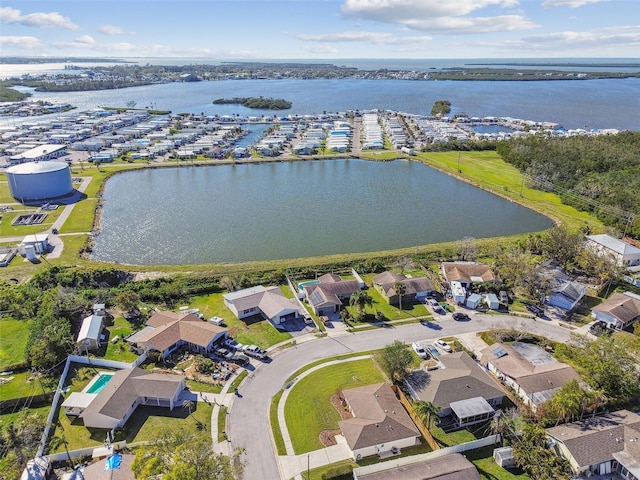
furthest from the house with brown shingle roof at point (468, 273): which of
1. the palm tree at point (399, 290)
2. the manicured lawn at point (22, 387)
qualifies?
the manicured lawn at point (22, 387)

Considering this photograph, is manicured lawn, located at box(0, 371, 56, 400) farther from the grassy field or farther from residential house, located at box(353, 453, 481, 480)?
residential house, located at box(353, 453, 481, 480)

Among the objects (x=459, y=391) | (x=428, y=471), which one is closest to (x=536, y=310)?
(x=459, y=391)

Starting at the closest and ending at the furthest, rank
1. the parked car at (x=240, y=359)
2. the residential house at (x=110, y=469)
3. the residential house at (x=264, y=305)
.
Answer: the residential house at (x=110, y=469) → the parked car at (x=240, y=359) → the residential house at (x=264, y=305)

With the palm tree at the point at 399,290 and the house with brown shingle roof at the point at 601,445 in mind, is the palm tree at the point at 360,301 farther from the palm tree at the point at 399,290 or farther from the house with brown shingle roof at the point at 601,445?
the house with brown shingle roof at the point at 601,445

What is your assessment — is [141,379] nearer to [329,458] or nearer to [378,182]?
[329,458]

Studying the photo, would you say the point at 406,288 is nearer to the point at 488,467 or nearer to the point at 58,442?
the point at 488,467

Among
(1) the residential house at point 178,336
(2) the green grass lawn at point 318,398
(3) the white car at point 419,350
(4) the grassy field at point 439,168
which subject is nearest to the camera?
(2) the green grass lawn at point 318,398
